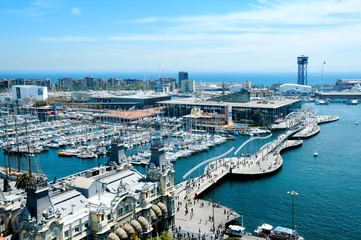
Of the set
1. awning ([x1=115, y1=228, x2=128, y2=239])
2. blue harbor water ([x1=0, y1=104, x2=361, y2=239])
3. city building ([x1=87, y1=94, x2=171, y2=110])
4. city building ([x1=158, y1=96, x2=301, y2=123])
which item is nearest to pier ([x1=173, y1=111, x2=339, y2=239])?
blue harbor water ([x1=0, y1=104, x2=361, y2=239])

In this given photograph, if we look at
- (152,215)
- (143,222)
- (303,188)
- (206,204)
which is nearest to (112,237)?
(143,222)

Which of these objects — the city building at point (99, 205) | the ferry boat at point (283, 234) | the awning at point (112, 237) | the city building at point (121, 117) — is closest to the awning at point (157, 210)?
the city building at point (99, 205)

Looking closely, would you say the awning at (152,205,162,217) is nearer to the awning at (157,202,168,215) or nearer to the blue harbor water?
the awning at (157,202,168,215)

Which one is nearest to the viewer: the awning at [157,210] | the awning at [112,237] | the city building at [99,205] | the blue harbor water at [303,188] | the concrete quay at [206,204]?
the city building at [99,205]

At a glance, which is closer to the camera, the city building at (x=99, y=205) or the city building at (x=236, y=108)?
the city building at (x=99, y=205)

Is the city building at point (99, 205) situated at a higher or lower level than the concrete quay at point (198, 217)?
higher

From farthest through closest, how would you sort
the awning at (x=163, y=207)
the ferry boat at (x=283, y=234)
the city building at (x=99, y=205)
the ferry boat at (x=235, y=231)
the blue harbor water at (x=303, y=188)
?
the blue harbor water at (x=303, y=188) < the ferry boat at (x=235, y=231) < the ferry boat at (x=283, y=234) < the awning at (x=163, y=207) < the city building at (x=99, y=205)

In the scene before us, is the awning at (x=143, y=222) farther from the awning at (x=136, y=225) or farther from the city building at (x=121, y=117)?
the city building at (x=121, y=117)

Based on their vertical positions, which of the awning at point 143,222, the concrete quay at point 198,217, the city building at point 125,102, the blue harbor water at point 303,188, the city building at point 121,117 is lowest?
the blue harbor water at point 303,188

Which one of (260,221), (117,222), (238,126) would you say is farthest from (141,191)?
(238,126)
